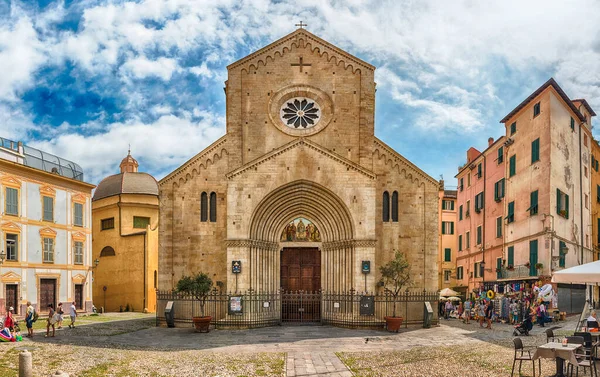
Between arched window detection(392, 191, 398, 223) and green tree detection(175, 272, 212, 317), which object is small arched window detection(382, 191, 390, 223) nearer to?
arched window detection(392, 191, 398, 223)

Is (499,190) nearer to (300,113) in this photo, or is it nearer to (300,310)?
(300,113)

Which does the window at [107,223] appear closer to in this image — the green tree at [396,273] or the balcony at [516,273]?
the green tree at [396,273]

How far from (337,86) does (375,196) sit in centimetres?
666

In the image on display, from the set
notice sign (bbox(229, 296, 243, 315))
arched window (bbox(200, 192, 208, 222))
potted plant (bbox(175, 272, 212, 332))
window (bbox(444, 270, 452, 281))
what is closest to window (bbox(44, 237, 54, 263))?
arched window (bbox(200, 192, 208, 222))

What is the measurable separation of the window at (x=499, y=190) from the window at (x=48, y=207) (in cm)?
2927

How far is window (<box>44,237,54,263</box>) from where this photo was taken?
37000 mm

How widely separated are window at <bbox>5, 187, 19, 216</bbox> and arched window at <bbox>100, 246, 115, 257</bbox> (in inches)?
478

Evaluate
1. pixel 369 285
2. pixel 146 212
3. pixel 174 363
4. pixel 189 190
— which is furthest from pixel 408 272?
pixel 146 212

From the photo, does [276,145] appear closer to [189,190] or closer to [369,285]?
[189,190]

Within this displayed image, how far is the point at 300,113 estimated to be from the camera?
32.5 metres

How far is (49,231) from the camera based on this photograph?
3734 cm

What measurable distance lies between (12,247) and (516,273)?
29885 mm

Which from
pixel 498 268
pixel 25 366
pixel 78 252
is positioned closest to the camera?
pixel 25 366

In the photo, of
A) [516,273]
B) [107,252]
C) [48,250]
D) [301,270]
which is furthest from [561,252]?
[107,252]
